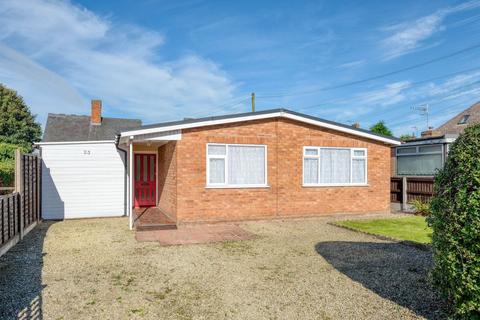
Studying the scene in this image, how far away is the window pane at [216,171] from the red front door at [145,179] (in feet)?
16.3

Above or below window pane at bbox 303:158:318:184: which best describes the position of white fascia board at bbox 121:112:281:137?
above

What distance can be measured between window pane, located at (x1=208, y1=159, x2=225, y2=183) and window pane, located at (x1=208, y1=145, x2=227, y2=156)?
23cm

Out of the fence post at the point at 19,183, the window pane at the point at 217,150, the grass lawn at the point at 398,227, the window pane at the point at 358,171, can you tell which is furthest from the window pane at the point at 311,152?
the fence post at the point at 19,183

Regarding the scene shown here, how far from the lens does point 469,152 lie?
3578 millimetres

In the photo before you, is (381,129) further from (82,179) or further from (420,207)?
(82,179)

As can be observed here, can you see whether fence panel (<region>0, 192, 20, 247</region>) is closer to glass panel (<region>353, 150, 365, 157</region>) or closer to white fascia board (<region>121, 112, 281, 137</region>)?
white fascia board (<region>121, 112, 281, 137</region>)

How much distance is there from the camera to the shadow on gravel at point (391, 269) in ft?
14.9

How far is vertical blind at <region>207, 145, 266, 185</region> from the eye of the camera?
36.1 ft

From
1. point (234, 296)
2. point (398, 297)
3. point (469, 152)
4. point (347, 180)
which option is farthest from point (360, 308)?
point (347, 180)

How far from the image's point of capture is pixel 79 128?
1562cm

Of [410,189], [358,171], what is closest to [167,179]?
[358,171]

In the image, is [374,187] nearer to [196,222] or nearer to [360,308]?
[196,222]

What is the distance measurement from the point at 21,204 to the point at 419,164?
52.6 ft

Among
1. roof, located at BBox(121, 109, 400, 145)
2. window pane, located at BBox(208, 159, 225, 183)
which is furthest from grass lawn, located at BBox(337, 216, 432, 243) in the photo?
window pane, located at BBox(208, 159, 225, 183)
